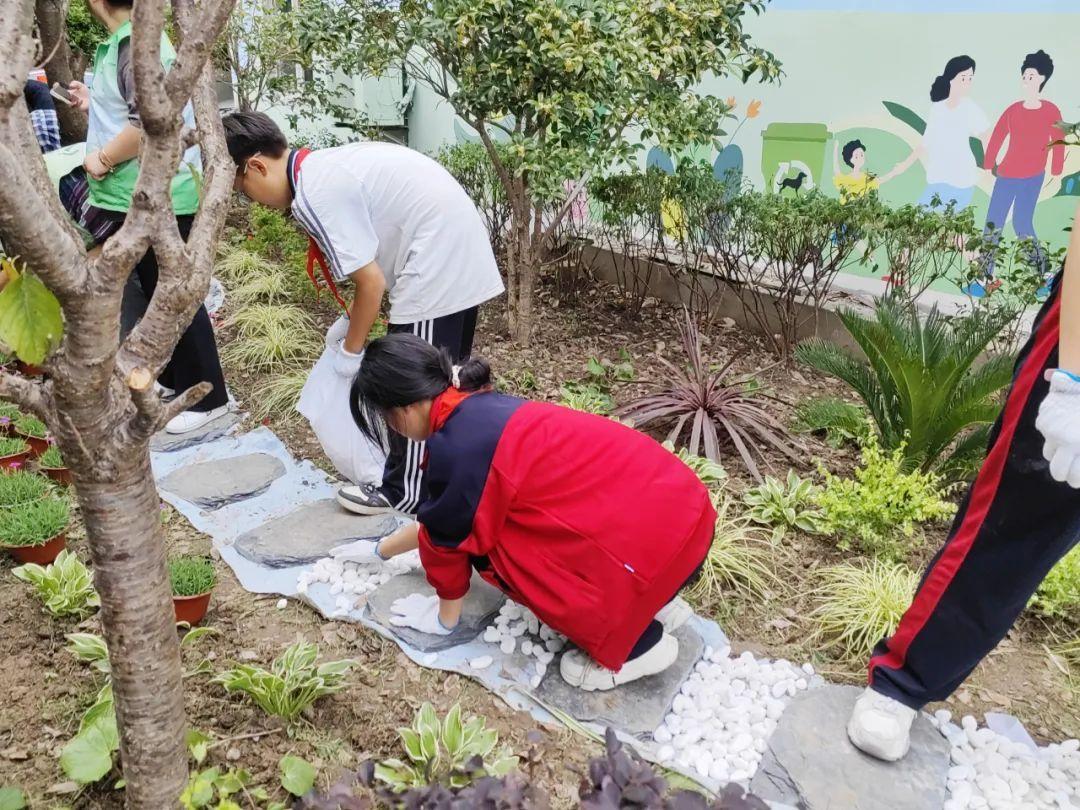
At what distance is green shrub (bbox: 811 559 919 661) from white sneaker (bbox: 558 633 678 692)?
589 mm

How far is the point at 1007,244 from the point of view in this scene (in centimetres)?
465

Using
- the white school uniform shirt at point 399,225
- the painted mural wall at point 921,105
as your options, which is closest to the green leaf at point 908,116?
the painted mural wall at point 921,105

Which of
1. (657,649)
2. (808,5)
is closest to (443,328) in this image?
(657,649)

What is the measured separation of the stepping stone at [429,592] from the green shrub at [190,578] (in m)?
0.48

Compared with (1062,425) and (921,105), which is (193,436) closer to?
(1062,425)

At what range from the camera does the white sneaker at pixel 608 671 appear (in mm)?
2117

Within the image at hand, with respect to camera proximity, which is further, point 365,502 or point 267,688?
point 365,502

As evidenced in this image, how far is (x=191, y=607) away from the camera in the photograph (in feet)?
7.38

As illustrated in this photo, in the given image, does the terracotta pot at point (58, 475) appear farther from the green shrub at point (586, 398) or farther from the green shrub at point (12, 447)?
the green shrub at point (586, 398)

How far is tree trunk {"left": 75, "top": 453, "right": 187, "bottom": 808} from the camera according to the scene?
1271mm

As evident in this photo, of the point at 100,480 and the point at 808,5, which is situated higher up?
the point at 808,5

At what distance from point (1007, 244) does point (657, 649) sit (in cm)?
389

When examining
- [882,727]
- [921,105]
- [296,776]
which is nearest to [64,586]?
[296,776]

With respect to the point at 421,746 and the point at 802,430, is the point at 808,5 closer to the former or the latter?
the point at 802,430
